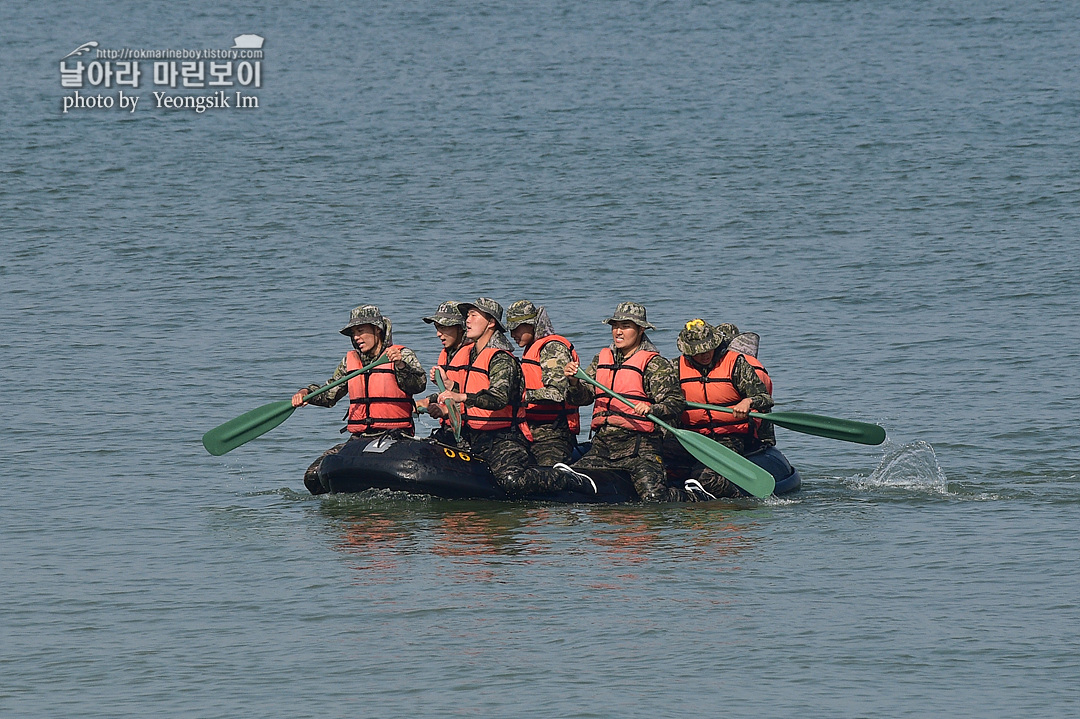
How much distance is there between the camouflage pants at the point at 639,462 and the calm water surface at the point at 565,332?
0.22 metres

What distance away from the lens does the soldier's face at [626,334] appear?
13.8m

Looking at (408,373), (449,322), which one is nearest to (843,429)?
(449,322)

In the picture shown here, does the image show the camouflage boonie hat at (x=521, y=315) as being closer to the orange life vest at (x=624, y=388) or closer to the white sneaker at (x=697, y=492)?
the orange life vest at (x=624, y=388)

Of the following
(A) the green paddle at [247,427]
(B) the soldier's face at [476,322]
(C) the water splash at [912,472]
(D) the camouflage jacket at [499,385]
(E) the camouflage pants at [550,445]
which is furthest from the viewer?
(C) the water splash at [912,472]

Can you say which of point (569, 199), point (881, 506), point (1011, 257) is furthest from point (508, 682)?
point (569, 199)

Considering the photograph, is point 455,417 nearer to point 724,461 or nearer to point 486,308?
point 486,308

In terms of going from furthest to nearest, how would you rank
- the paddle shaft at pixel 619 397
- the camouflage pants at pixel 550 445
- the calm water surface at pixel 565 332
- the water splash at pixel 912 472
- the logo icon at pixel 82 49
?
the logo icon at pixel 82 49 → the water splash at pixel 912 472 → the camouflage pants at pixel 550 445 → the paddle shaft at pixel 619 397 → the calm water surface at pixel 565 332

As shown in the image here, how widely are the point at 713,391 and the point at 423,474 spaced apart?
104 inches

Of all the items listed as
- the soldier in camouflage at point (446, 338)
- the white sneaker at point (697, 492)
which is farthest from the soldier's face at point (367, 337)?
the white sneaker at point (697, 492)

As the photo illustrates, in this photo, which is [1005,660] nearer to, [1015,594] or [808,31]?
[1015,594]

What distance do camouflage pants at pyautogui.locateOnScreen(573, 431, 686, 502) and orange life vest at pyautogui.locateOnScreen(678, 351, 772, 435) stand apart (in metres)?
0.50

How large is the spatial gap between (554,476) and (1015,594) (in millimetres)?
3994

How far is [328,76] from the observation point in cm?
4647

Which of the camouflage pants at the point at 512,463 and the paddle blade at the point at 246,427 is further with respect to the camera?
the paddle blade at the point at 246,427
